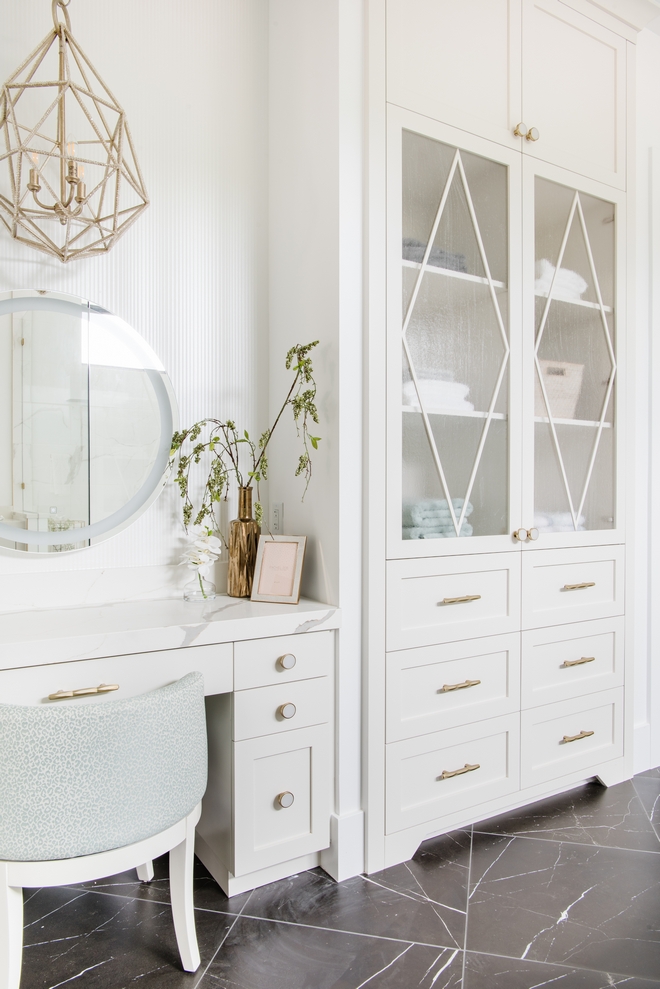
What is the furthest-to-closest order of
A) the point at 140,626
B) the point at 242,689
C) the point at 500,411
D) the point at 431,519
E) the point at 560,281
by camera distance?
the point at 560,281
the point at 500,411
the point at 431,519
the point at 242,689
the point at 140,626

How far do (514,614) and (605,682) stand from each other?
0.57 meters

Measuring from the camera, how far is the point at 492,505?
2014 mm

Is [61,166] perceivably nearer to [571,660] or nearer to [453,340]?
[453,340]

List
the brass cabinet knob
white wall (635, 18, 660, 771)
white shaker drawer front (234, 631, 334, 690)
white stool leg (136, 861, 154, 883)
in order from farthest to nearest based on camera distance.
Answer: white wall (635, 18, 660, 771) < the brass cabinet knob < white stool leg (136, 861, 154, 883) < white shaker drawer front (234, 631, 334, 690)

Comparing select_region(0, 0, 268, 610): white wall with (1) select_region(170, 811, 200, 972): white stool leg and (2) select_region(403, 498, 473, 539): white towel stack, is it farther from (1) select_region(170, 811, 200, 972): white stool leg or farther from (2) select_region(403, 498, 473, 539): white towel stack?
(1) select_region(170, 811, 200, 972): white stool leg

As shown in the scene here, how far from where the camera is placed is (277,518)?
2.08 metres

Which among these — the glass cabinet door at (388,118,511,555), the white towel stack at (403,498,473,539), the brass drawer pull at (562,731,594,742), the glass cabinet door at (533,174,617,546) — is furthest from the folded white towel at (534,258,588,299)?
the brass drawer pull at (562,731,594,742)

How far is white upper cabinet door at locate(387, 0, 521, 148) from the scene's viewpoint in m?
1.81

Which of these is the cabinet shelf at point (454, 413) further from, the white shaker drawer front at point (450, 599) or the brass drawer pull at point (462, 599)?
the brass drawer pull at point (462, 599)

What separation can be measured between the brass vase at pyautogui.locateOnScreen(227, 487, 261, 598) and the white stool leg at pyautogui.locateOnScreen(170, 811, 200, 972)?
2.21ft

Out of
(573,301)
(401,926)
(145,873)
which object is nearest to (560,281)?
(573,301)

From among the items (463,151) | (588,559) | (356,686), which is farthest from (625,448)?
(356,686)

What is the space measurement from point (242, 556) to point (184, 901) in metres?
0.88

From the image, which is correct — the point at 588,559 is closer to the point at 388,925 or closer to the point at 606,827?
the point at 606,827
